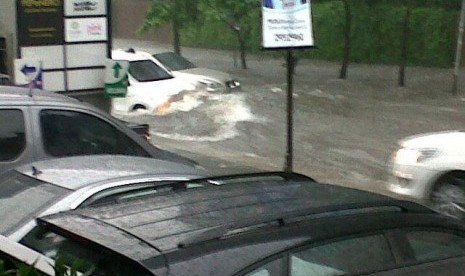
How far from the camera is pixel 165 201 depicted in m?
4.39

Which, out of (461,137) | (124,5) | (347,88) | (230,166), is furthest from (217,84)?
(124,5)

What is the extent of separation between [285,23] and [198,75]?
37.6 feet

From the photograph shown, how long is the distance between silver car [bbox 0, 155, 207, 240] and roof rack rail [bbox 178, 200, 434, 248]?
3.34ft

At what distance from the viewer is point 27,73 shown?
14.9 meters

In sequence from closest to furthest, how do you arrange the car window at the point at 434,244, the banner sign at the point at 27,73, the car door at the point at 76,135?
the car window at the point at 434,244 < the car door at the point at 76,135 < the banner sign at the point at 27,73

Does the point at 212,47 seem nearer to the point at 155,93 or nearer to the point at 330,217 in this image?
the point at 155,93

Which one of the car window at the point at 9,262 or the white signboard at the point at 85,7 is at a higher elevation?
the white signboard at the point at 85,7

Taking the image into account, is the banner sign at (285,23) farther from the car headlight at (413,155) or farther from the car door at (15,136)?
the car door at (15,136)

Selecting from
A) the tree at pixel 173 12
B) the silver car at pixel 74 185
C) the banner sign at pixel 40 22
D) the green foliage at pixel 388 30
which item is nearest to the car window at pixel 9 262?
the silver car at pixel 74 185

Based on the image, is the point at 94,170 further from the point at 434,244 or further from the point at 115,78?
the point at 115,78

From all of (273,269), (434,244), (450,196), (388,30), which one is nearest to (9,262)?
(273,269)

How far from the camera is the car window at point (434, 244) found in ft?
14.3

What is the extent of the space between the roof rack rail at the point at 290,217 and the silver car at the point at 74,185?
102 centimetres

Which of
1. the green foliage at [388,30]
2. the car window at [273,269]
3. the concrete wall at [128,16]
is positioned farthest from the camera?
the concrete wall at [128,16]
